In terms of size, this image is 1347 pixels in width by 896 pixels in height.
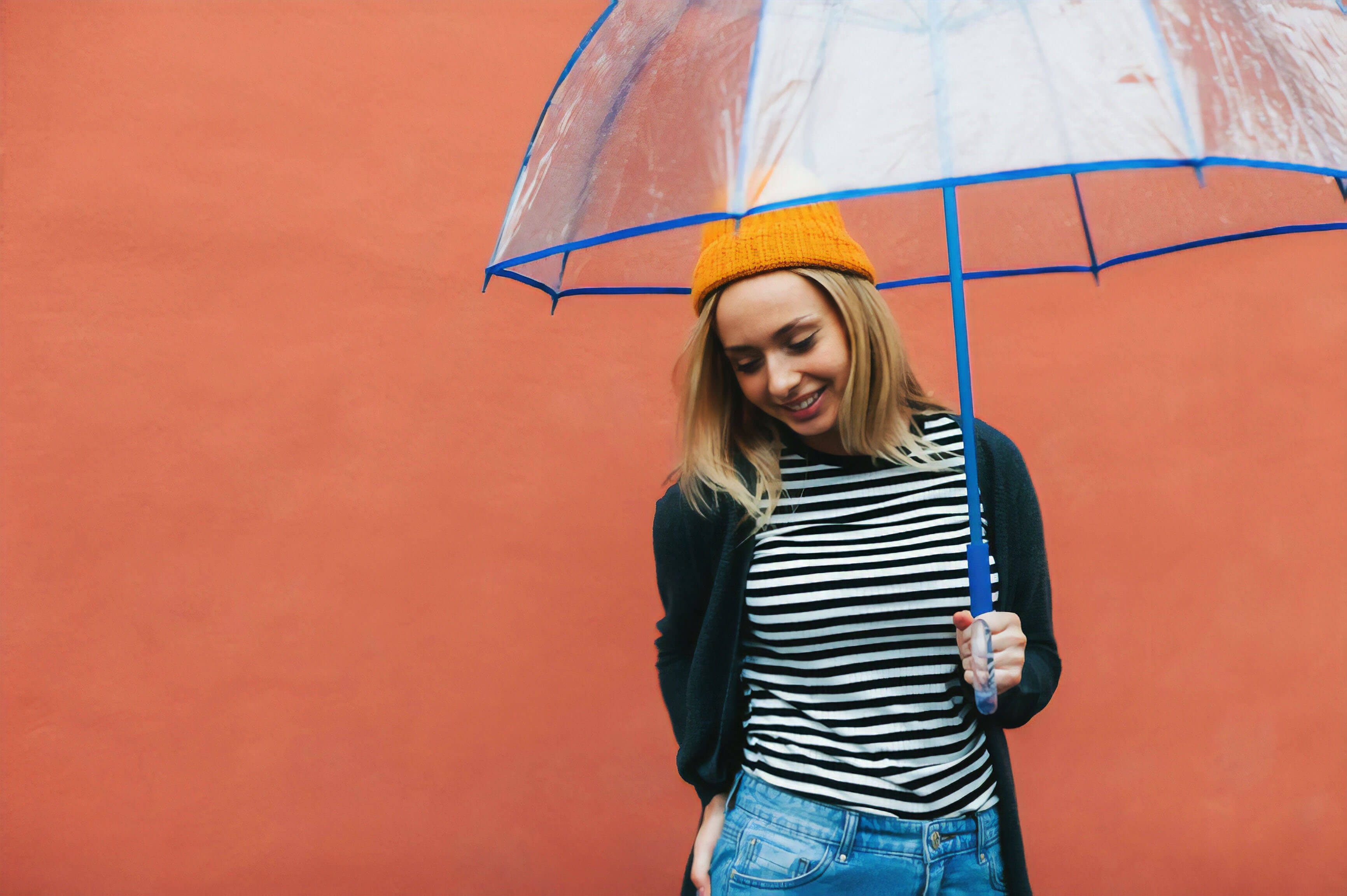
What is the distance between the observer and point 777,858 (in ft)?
4.64

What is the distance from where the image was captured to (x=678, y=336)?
9.07ft

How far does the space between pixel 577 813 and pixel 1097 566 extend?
1.65 m

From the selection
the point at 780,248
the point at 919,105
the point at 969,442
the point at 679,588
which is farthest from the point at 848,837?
the point at 919,105

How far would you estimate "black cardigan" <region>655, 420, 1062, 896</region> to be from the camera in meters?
1.51

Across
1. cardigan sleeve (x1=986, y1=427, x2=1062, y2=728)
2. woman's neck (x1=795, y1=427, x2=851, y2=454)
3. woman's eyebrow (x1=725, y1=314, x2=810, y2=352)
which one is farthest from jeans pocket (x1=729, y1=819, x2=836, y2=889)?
woman's eyebrow (x1=725, y1=314, x2=810, y2=352)

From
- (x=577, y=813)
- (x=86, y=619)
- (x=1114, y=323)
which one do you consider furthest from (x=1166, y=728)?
(x=86, y=619)

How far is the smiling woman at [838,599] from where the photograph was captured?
1.40 meters

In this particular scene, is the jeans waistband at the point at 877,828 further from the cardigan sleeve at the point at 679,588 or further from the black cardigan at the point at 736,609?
the cardigan sleeve at the point at 679,588

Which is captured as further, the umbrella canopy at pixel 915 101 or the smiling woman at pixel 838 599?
the smiling woman at pixel 838 599

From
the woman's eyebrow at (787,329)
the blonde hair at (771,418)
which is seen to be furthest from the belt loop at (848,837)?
the woman's eyebrow at (787,329)

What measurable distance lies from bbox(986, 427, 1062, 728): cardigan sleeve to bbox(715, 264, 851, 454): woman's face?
290mm

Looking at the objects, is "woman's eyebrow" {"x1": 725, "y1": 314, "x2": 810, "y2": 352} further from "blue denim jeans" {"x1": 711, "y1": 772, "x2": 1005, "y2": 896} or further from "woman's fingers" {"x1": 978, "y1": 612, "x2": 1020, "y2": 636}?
"blue denim jeans" {"x1": 711, "y1": 772, "x2": 1005, "y2": 896}

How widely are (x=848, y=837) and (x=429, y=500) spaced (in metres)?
1.59

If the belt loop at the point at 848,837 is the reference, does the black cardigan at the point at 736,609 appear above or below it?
above
